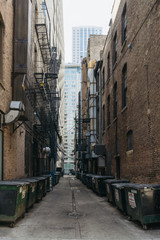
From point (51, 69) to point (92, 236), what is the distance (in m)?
20.3

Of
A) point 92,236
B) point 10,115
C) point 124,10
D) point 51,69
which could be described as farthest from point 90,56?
point 92,236

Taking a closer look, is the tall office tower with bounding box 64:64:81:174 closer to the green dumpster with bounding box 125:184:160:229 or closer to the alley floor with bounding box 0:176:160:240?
the alley floor with bounding box 0:176:160:240

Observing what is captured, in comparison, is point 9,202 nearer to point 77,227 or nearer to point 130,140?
point 77,227

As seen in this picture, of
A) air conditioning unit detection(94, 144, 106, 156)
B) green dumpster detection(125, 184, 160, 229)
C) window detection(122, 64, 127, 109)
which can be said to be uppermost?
window detection(122, 64, 127, 109)

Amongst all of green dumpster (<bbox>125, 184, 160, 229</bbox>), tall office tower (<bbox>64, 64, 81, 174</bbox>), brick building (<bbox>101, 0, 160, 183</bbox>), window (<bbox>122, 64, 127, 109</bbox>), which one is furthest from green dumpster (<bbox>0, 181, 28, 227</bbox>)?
tall office tower (<bbox>64, 64, 81, 174</bbox>)

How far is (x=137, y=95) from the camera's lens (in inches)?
528

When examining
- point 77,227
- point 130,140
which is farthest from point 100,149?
point 77,227

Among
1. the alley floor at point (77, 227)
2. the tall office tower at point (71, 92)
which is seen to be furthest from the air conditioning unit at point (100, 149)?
the tall office tower at point (71, 92)

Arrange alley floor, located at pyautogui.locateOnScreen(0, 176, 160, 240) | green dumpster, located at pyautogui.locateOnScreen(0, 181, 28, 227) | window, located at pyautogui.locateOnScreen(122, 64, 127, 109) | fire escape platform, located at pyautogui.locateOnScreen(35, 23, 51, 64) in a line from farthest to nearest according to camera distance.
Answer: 1. fire escape platform, located at pyautogui.locateOnScreen(35, 23, 51, 64)
2. window, located at pyautogui.locateOnScreen(122, 64, 127, 109)
3. green dumpster, located at pyautogui.locateOnScreen(0, 181, 28, 227)
4. alley floor, located at pyautogui.locateOnScreen(0, 176, 160, 240)

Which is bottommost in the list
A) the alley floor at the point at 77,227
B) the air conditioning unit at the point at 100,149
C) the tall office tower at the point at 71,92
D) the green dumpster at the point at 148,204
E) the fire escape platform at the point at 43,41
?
the alley floor at the point at 77,227

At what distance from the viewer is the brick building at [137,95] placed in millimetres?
10969

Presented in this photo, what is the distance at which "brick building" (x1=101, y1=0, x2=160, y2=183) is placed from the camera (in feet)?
36.0

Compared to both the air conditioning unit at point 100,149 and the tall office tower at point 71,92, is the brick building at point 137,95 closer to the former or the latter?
the air conditioning unit at point 100,149

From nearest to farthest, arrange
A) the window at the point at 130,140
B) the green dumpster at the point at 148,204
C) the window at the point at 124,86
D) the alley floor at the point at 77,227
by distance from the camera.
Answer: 1. the alley floor at the point at 77,227
2. the green dumpster at the point at 148,204
3. the window at the point at 130,140
4. the window at the point at 124,86
